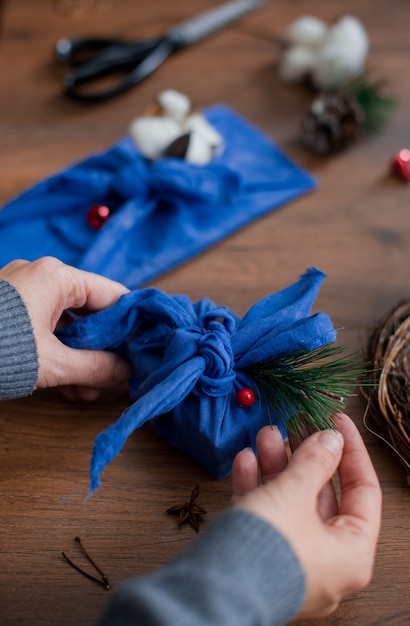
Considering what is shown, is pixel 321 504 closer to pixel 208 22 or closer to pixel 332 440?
pixel 332 440

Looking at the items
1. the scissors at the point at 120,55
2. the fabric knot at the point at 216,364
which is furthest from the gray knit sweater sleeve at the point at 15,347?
the scissors at the point at 120,55

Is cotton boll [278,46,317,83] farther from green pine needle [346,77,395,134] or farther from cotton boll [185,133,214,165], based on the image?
cotton boll [185,133,214,165]

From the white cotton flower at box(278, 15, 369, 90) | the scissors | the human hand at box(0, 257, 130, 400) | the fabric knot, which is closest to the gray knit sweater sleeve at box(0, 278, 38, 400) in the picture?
the human hand at box(0, 257, 130, 400)

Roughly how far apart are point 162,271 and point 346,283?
0.75 ft

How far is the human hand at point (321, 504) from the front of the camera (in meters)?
0.46

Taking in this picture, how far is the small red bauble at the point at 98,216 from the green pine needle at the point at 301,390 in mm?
330

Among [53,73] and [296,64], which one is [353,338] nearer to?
[296,64]

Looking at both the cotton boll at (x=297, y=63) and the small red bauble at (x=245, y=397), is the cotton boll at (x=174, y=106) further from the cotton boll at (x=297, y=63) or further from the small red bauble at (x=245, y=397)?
the small red bauble at (x=245, y=397)

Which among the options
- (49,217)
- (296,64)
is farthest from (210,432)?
(296,64)

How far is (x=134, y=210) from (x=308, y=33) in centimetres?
46

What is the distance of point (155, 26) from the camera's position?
3.69 ft

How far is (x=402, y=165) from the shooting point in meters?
0.88

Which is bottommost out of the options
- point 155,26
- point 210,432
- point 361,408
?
point 361,408

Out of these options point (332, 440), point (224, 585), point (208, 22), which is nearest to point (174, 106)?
point (208, 22)
